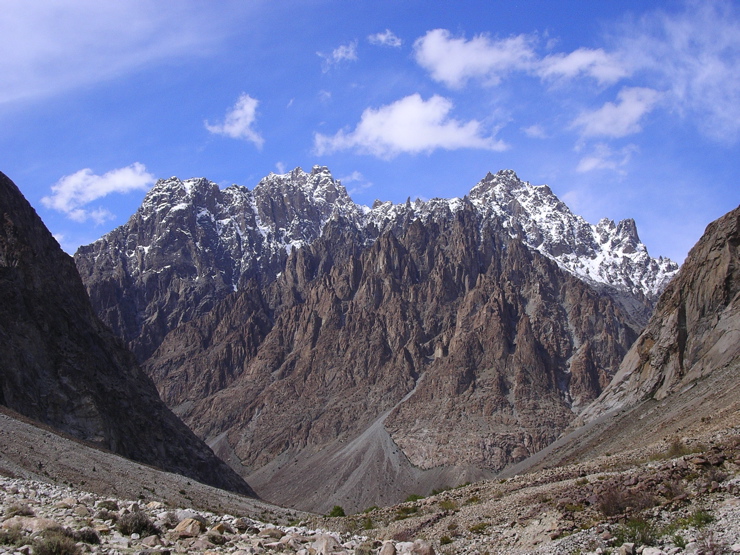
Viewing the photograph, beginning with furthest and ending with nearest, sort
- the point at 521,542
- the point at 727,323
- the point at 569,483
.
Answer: the point at 727,323
the point at 569,483
the point at 521,542

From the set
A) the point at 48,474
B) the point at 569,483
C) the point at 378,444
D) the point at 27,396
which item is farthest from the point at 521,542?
the point at 378,444

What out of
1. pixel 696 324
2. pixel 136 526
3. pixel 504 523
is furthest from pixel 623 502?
pixel 696 324

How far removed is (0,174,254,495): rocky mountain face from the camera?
95438 mm

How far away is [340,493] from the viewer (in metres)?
170

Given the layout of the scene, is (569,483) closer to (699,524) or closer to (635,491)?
(635,491)

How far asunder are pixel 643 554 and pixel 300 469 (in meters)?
189

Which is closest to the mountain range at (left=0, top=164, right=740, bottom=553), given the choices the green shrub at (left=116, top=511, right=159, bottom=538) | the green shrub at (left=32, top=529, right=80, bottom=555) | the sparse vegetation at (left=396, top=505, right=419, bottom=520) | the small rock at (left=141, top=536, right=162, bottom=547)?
the sparse vegetation at (left=396, top=505, right=419, bottom=520)

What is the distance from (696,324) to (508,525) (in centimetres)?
9859

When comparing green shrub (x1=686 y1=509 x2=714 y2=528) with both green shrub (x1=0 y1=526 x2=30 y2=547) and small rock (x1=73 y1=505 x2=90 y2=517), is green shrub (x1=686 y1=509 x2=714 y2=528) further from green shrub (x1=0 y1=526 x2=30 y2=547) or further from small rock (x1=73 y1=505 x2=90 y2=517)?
small rock (x1=73 y1=505 x2=90 y2=517)

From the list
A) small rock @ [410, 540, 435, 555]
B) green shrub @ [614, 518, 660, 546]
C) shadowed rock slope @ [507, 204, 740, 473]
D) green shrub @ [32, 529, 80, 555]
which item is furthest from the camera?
shadowed rock slope @ [507, 204, 740, 473]

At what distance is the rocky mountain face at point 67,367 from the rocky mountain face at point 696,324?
79.1 m

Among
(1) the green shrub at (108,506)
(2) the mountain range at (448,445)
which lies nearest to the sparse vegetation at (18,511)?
(2) the mountain range at (448,445)

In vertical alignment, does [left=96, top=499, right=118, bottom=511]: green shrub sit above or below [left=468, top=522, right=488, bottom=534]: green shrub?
above

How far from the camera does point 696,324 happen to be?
110250mm
